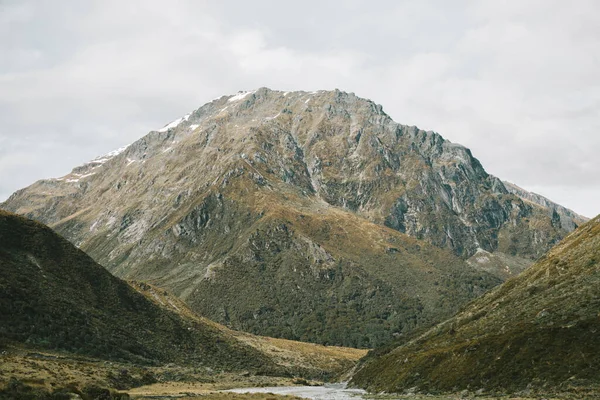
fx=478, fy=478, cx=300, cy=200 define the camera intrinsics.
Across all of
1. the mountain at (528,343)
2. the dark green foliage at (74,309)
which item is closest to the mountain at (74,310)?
the dark green foliage at (74,309)

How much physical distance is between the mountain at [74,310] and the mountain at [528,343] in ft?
249

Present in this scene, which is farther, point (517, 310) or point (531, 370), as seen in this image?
point (517, 310)

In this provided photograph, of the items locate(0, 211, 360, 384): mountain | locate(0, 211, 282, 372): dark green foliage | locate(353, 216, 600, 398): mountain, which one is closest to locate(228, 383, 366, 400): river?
locate(353, 216, 600, 398): mountain

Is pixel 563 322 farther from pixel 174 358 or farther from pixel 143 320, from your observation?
pixel 143 320

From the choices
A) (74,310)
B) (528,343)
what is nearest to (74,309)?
(74,310)

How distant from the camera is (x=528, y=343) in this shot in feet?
262

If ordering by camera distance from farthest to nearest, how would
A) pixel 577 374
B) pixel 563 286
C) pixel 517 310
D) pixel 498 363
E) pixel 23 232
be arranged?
pixel 23 232
pixel 517 310
pixel 563 286
pixel 498 363
pixel 577 374

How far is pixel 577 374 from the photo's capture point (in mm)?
66625

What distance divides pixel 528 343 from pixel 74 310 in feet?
410

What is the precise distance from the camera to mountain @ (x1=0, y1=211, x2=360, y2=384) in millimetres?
128500

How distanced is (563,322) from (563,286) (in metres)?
23.5

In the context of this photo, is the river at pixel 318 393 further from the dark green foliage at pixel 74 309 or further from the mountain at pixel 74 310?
the dark green foliage at pixel 74 309

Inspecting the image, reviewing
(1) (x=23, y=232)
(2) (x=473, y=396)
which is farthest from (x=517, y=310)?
(1) (x=23, y=232)

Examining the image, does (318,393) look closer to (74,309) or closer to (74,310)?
(74,310)
